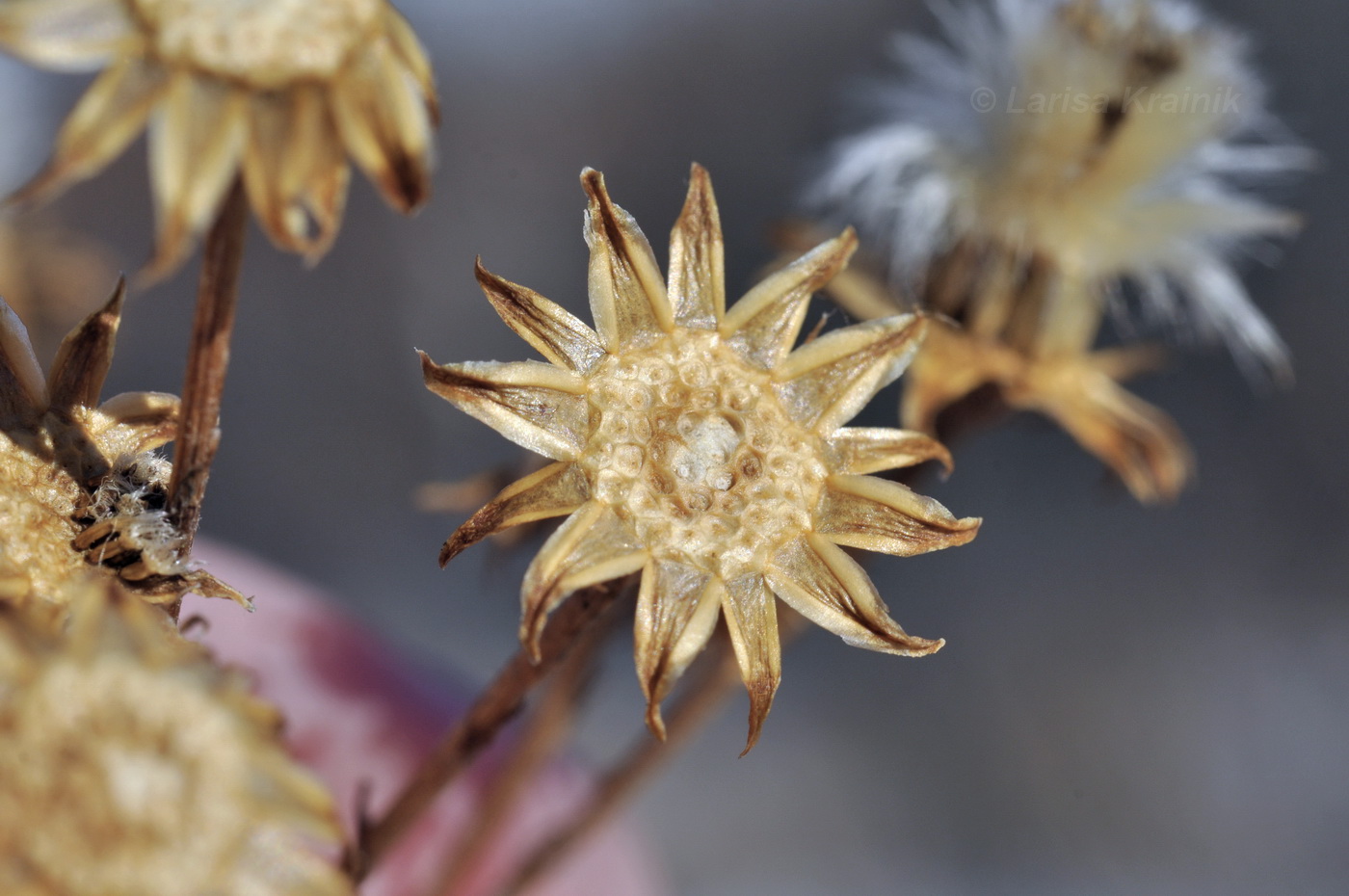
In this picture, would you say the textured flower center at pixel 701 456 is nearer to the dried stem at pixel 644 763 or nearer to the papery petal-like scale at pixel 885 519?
the papery petal-like scale at pixel 885 519

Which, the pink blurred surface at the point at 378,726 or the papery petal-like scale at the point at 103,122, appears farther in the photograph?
the pink blurred surface at the point at 378,726

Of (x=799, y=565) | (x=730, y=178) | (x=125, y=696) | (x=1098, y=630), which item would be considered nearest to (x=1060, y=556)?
(x=1098, y=630)

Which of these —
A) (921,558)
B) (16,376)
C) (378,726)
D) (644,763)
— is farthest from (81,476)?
(921,558)

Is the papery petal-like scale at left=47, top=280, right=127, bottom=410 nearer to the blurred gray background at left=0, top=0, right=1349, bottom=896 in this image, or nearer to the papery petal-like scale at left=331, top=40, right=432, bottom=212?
the papery petal-like scale at left=331, top=40, right=432, bottom=212

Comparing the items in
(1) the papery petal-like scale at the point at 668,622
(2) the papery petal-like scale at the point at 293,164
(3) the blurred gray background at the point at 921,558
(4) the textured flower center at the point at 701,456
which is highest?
(2) the papery petal-like scale at the point at 293,164

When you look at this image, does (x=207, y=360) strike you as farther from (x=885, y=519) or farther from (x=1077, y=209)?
(x=1077, y=209)

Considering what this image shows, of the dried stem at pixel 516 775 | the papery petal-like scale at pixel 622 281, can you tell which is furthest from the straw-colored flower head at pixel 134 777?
the dried stem at pixel 516 775

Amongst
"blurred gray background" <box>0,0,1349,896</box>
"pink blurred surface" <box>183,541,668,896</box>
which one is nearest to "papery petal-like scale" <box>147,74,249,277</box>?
"pink blurred surface" <box>183,541,668,896</box>
